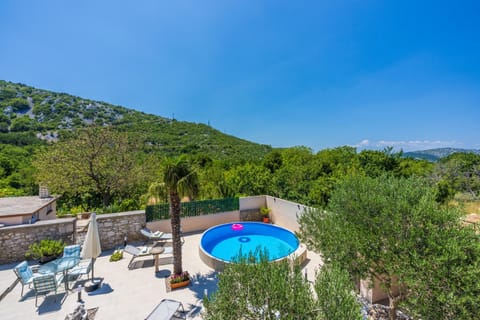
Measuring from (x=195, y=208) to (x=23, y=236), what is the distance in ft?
27.1

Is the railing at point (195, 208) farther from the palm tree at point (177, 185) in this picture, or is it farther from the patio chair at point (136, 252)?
the palm tree at point (177, 185)

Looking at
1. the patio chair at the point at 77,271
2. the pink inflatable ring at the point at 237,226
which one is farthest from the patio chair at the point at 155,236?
the pink inflatable ring at the point at 237,226

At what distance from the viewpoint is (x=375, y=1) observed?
11844 mm

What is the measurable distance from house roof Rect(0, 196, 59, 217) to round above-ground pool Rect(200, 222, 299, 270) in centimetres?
873

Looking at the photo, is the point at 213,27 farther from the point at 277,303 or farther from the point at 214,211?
the point at 277,303

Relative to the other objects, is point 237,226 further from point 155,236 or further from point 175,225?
point 175,225

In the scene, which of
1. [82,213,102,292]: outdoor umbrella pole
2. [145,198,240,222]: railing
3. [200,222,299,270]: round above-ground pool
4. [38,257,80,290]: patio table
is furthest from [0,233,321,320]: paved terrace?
[145,198,240,222]: railing

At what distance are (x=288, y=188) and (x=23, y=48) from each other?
2521 centimetres

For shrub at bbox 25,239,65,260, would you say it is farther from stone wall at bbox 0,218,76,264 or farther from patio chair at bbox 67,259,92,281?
patio chair at bbox 67,259,92,281

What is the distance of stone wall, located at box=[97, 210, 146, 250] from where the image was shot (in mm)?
10727

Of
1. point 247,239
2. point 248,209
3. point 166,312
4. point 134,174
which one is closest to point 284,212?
point 248,209

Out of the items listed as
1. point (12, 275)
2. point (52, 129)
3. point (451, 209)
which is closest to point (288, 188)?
point (451, 209)

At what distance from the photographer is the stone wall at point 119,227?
10.7 meters

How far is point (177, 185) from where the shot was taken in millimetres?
7953
